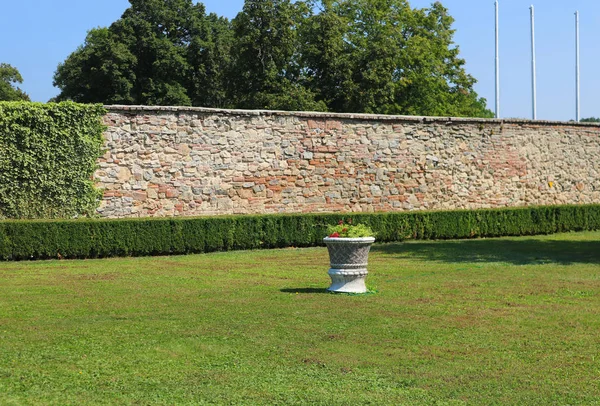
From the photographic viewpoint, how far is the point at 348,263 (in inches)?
461

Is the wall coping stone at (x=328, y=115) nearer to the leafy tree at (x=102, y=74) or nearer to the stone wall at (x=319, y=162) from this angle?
the stone wall at (x=319, y=162)

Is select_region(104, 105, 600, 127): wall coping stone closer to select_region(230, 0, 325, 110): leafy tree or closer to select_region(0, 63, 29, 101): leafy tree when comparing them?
select_region(230, 0, 325, 110): leafy tree

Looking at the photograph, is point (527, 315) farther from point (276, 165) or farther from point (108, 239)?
point (276, 165)

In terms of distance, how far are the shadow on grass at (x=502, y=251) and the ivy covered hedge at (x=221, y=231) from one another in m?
0.91

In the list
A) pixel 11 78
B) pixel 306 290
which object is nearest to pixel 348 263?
pixel 306 290

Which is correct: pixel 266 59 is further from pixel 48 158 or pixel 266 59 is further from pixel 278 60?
pixel 48 158

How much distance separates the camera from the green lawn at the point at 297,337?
661 cm

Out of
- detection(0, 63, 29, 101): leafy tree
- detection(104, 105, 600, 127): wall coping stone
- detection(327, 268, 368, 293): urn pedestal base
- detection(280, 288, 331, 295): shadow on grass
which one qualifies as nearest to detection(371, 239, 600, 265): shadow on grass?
detection(104, 105, 600, 127): wall coping stone

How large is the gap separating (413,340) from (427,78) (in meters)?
36.8

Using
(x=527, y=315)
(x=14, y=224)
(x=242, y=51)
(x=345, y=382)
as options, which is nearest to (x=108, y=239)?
(x=14, y=224)

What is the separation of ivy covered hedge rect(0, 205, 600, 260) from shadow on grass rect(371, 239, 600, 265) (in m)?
0.91

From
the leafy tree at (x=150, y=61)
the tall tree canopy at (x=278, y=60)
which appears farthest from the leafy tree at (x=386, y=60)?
the leafy tree at (x=150, y=61)

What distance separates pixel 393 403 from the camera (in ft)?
20.5

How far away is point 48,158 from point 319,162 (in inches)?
272
